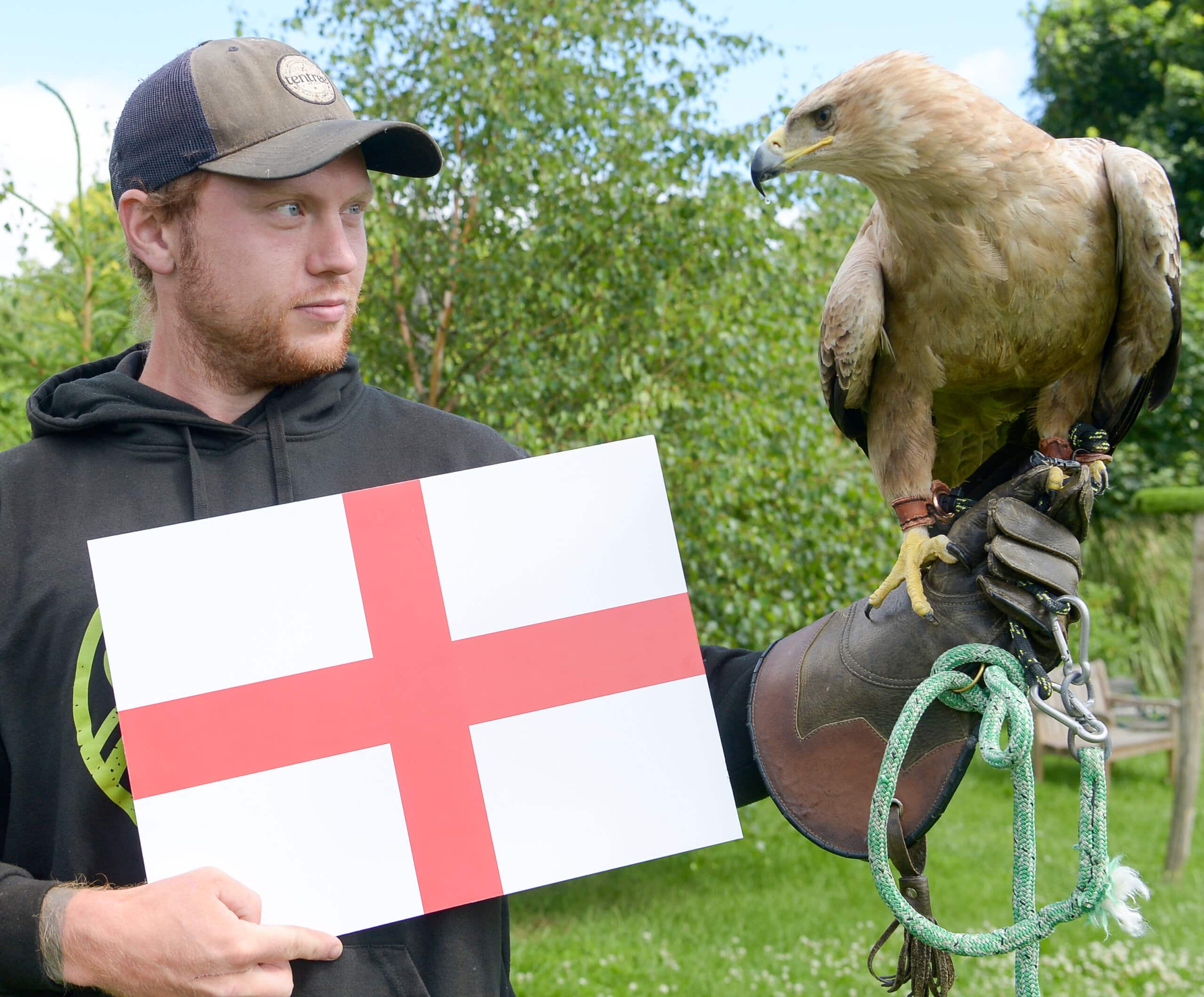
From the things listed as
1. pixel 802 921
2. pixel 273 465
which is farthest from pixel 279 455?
pixel 802 921

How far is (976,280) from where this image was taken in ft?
5.95

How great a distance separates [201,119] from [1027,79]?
63.4 ft

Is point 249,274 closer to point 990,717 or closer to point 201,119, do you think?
point 201,119

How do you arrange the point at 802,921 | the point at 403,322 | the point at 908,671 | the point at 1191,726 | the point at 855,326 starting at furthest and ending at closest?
1. the point at 1191,726
2. the point at 802,921
3. the point at 403,322
4. the point at 855,326
5. the point at 908,671

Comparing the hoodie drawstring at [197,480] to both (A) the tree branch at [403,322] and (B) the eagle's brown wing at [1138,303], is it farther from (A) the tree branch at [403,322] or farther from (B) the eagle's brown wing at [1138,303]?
(A) the tree branch at [403,322]

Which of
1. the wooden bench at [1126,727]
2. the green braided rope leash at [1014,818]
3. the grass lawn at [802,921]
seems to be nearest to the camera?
the green braided rope leash at [1014,818]

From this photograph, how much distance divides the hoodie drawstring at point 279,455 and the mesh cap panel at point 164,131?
0.41m

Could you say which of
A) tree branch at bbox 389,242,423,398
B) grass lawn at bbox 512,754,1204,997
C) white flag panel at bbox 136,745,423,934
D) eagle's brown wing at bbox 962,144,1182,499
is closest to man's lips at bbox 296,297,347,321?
white flag panel at bbox 136,745,423,934

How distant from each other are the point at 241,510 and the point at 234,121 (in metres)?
0.62

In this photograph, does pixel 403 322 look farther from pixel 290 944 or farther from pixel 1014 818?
pixel 1014 818

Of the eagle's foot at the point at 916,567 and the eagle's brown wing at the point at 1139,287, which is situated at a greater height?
the eagle's brown wing at the point at 1139,287

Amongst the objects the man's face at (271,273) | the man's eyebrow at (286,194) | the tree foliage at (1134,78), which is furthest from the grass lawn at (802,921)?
the tree foliage at (1134,78)

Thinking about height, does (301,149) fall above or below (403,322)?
below

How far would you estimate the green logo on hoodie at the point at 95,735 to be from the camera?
1.44 metres
